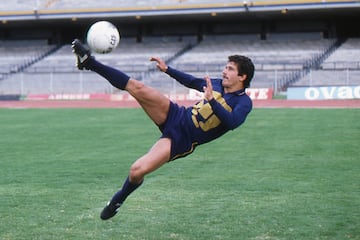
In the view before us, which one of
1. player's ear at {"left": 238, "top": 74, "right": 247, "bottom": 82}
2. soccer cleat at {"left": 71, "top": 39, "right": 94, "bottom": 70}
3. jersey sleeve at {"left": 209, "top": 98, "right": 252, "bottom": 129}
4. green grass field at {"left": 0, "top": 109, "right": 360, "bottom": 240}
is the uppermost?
soccer cleat at {"left": 71, "top": 39, "right": 94, "bottom": 70}

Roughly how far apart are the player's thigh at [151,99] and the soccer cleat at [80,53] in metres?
0.55

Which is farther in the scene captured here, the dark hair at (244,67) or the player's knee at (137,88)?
the dark hair at (244,67)

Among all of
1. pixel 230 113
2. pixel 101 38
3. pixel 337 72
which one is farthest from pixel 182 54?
pixel 230 113

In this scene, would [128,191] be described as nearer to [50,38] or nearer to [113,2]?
[113,2]

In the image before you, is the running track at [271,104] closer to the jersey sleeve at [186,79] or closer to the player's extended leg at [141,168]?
the jersey sleeve at [186,79]

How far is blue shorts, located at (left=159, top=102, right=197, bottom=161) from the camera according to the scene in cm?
723

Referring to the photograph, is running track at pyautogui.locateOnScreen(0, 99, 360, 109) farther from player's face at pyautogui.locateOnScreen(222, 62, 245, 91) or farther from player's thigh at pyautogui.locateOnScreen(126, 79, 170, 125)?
player's thigh at pyautogui.locateOnScreen(126, 79, 170, 125)

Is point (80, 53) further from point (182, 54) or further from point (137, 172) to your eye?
point (182, 54)

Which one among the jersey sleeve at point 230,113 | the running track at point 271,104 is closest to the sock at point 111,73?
the jersey sleeve at point 230,113

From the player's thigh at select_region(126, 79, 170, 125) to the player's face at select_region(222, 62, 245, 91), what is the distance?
2.29ft

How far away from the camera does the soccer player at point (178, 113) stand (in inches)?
278

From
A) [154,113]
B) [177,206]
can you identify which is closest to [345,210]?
[177,206]

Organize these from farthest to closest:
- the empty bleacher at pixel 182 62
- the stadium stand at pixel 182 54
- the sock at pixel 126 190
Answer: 1. the stadium stand at pixel 182 54
2. the empty bleacher at pixel 182 62
3. the sock at pixel 126 190

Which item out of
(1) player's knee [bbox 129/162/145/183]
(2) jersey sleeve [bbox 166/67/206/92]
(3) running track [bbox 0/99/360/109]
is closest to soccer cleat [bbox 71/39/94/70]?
(2) jersey sleeve [bbox 166/67/206/92]
